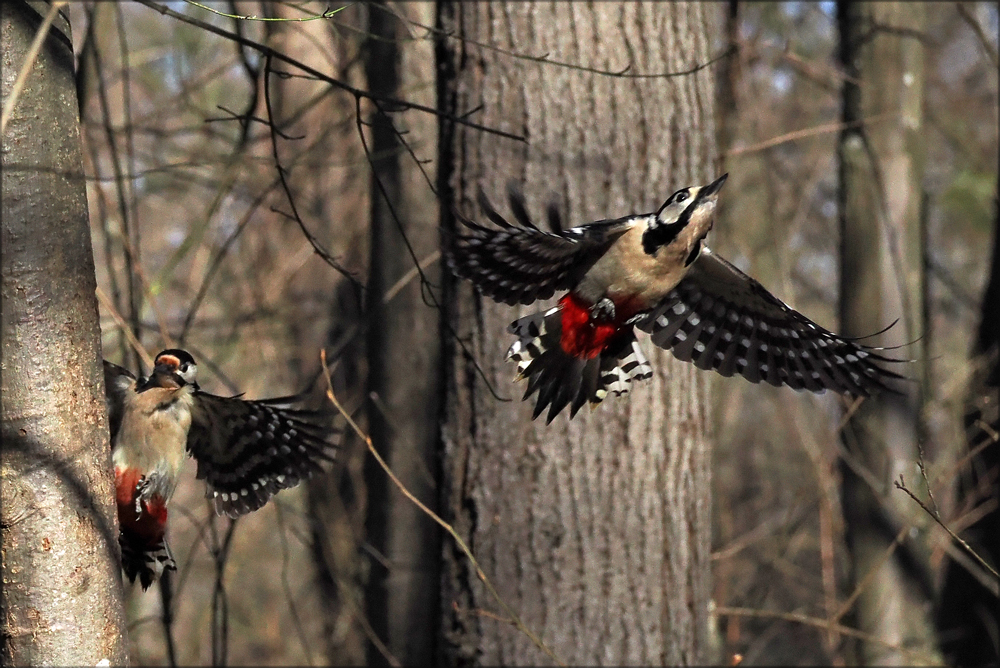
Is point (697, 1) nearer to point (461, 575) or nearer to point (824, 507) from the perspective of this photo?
point (461, 575)

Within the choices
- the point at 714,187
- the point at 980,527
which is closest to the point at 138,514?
the point at 714,187

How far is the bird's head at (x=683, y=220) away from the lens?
2305mm

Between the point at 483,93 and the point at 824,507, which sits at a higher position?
the point at 483,93

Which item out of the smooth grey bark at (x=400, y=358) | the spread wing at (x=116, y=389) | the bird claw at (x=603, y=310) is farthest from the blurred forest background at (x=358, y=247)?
the bird claw at (x=603, y=310)

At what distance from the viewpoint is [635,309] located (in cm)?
264

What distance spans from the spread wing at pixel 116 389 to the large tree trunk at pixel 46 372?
46.0 inches

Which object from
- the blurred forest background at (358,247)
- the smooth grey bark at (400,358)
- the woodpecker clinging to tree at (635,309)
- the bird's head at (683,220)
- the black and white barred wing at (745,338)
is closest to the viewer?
the bird's head at (683,220)

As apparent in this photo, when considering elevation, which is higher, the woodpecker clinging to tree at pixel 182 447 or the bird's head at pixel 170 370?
the bird's head at pixel 170 370

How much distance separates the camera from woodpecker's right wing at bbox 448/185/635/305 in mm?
2445

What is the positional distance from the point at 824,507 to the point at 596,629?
7.45 ft

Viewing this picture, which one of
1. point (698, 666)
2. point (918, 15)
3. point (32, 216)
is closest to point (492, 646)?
point (698, 666)

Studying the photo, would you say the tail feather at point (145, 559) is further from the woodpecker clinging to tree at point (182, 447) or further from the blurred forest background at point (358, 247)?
the blurred forest background at point (358, 247)

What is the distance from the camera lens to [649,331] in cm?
308

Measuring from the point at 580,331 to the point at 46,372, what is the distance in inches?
56.1
